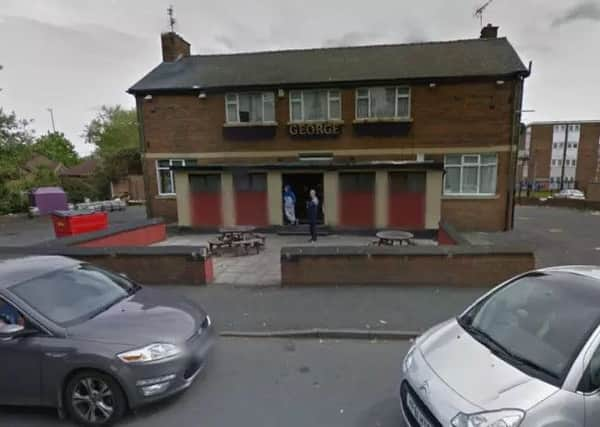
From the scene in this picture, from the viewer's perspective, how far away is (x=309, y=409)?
3.22 meters

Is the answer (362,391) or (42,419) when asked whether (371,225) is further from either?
(42,419)

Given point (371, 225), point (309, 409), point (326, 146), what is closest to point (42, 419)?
point (309, 409)

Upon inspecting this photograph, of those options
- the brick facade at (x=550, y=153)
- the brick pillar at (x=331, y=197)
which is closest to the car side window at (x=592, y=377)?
the brick pillar at (x=331, y=197)

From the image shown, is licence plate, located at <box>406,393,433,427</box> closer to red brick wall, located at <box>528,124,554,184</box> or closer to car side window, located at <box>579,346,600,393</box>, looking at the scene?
car side window, located at <box>579,346,600,393</box>

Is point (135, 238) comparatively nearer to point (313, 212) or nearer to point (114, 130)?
point (313, 212)

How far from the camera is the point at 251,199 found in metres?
13.5

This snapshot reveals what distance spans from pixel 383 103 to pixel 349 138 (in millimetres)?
2025

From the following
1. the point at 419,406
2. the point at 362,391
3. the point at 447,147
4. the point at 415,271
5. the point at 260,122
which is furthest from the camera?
the point at 260,122

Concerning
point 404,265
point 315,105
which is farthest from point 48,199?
point 404,265

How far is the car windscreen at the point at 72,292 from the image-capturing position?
10.8 ft

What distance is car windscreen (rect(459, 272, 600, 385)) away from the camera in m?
2.29

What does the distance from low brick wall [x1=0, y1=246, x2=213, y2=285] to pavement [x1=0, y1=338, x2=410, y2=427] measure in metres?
2.68

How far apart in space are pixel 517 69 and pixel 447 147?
12.2ft

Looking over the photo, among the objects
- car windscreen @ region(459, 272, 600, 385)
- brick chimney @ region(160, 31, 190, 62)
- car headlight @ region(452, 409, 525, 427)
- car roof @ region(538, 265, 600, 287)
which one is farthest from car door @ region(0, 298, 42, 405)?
brick chimney @ region(160, 31, 190, 62)
